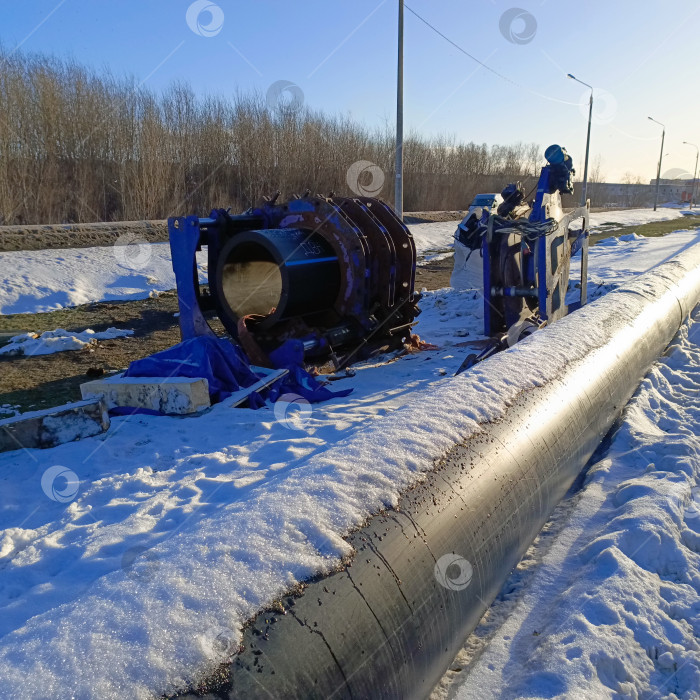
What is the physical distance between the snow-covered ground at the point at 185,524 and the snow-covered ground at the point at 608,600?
24 mm

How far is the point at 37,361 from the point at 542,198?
507 centimetres

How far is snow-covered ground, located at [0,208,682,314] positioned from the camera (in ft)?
26.8

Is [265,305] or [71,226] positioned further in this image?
[71,226]

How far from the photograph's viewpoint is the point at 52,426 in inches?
135

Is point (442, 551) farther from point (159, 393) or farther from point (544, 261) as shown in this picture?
point (544, 261)

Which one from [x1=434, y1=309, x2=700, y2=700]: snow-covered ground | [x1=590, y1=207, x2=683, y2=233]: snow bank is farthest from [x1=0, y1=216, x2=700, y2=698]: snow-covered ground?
[x1=590, y1=207, x2=683, y2=233]: snow bank

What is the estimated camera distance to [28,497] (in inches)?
114

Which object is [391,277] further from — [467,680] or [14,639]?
[14,639]

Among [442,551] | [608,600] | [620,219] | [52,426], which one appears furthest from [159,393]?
[620,219]

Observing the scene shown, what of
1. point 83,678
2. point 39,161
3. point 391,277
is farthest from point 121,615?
point 39,161

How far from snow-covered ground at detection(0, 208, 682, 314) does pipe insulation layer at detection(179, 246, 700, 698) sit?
726cm

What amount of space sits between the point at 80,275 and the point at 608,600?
9004 mm

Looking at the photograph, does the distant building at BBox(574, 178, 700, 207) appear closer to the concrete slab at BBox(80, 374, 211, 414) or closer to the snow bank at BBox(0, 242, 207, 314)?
the snow bank at BBox(0, 242, 207, 314)

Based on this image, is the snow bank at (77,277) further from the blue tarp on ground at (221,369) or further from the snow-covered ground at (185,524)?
the snow-covered ground at (185,524)
